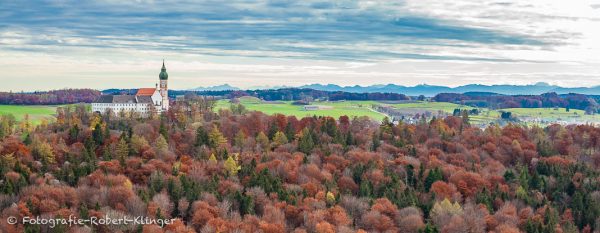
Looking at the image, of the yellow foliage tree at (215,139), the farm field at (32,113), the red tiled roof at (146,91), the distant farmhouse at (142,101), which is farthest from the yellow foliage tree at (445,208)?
the red tiled roof at (146,91)

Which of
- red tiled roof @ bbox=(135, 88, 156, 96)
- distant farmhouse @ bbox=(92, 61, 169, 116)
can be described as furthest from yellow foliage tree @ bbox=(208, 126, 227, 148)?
red tiled roof @ bbox=(135, 88, 156, 96)

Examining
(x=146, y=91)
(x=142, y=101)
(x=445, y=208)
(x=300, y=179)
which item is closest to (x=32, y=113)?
(x=142, y=101)

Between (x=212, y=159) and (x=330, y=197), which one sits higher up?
(x=212, y=159)

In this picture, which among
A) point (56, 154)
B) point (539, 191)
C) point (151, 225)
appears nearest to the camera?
point (151, 225)

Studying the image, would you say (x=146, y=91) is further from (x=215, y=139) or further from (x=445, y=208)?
(x=445, y=208)

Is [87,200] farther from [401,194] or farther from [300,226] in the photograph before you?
[401,194]

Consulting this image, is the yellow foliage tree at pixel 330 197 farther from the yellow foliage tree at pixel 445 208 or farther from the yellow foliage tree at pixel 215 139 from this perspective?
the yellow foliage tree at pixel 215 139

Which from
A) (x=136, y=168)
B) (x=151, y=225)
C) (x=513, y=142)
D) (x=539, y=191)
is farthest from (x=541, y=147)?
(x=151, y=225)
